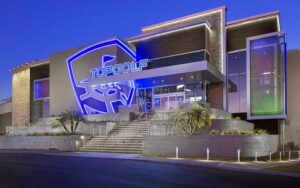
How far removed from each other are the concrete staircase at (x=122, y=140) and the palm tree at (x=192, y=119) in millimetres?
4319

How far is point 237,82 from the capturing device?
4038 centimetres

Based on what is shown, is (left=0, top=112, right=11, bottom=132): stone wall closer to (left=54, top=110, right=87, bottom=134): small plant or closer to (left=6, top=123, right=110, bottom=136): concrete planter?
(left=6, top=123, right=110, bottom=136): concrete planter

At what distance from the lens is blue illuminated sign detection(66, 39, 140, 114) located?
43.1 meters

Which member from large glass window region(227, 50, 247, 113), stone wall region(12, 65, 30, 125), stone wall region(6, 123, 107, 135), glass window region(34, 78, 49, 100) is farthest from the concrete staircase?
stone wall region(12, 65, 30, 125)

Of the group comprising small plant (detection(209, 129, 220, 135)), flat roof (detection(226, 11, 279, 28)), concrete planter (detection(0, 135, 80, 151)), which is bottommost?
concrete planter (detection(0, 135, 80, 151))

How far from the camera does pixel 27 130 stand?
140ft

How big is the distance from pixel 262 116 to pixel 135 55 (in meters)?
19.3

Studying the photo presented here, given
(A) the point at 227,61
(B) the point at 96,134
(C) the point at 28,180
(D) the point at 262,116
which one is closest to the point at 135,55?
(A) the point at 227,61

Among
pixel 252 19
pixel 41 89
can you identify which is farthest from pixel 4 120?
pixel 252 19

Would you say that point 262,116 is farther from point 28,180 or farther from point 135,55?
point 28,180

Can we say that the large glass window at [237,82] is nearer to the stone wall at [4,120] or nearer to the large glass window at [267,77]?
the large glass window at [267,77]

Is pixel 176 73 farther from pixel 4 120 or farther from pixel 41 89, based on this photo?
pixel 4 120

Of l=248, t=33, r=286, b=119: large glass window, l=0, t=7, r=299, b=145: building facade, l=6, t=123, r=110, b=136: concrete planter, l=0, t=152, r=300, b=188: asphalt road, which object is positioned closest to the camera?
l=0, t=152, r=300, b=188: asphalt road

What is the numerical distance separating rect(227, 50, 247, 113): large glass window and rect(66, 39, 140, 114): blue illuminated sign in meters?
10.4
